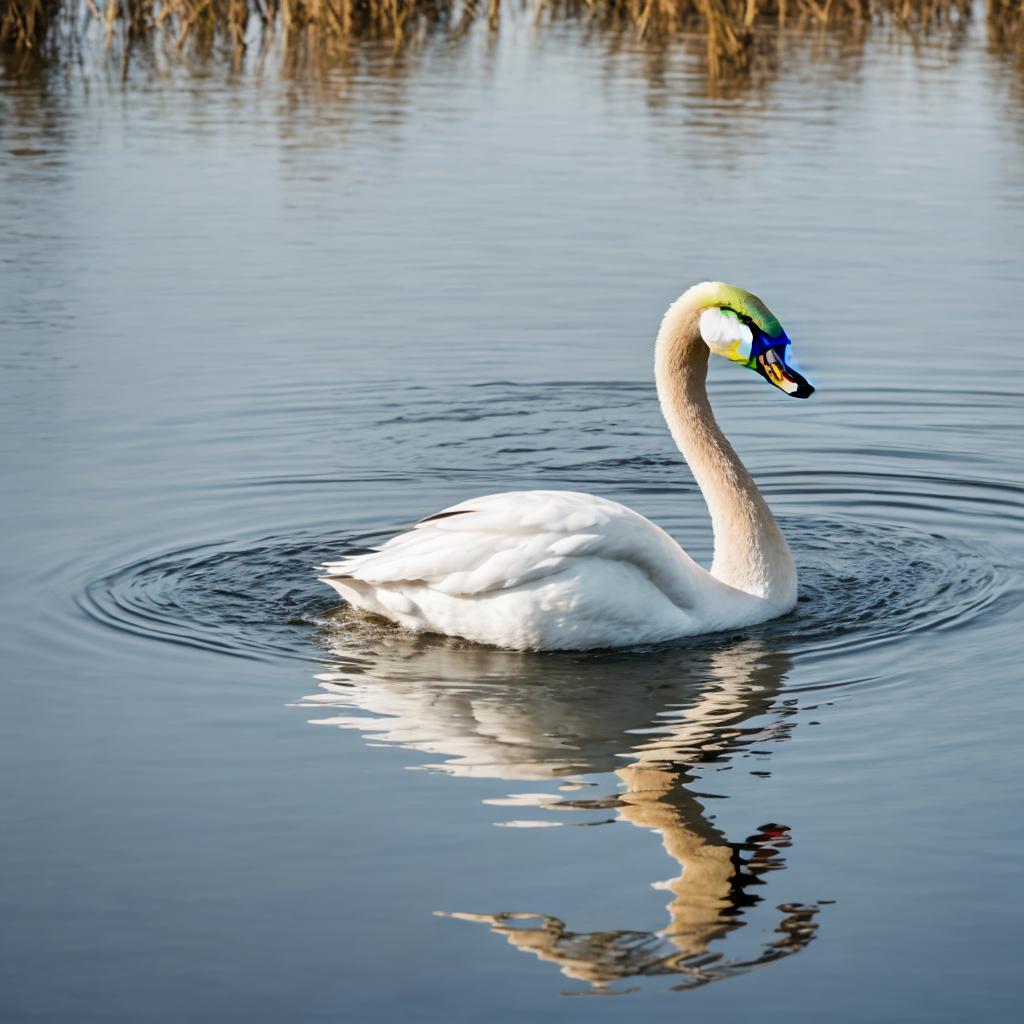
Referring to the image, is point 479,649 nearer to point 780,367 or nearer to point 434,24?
point 780,367

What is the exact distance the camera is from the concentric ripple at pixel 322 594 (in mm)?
7410

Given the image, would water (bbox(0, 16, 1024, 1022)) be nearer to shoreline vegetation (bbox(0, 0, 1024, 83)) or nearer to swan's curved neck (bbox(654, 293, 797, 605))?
swan's curved neck (bbox(654, 293, 797, 605))

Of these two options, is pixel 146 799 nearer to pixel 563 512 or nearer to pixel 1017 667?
pixel 563 512

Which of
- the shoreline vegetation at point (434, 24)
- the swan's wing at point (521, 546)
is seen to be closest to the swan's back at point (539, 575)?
the swan's wing at point (521, 546)

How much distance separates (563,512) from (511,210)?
10192 mm

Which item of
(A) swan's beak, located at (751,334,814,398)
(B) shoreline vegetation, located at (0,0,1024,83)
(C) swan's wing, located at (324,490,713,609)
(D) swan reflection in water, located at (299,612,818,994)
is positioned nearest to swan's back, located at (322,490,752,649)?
(C) swan's wing, located at (324,490,713,609)

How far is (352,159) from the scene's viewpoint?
1972 centimetres

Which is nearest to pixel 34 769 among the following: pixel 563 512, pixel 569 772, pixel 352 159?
pixel 569 772

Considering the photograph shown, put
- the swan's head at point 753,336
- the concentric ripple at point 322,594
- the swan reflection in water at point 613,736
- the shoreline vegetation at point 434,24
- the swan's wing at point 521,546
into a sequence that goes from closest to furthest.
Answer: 1. the swan reflection in water at point 613,736
2. the swan's wing at point 521,546
3. the concentric ripple at point 322,594
4. the swan's head at point 753,336
5. the shoreline vegetation at point 434,24

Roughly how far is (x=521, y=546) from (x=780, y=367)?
129cm

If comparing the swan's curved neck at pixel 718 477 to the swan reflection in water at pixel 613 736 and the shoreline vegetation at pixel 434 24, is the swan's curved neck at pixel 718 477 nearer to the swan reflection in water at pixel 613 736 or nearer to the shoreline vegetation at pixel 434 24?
the swan reflection in water at pixel 613 736

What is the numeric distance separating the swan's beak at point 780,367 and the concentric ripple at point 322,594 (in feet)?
2.75

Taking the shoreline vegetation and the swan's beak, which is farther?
the shoreline vegetation

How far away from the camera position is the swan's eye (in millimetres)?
7625
